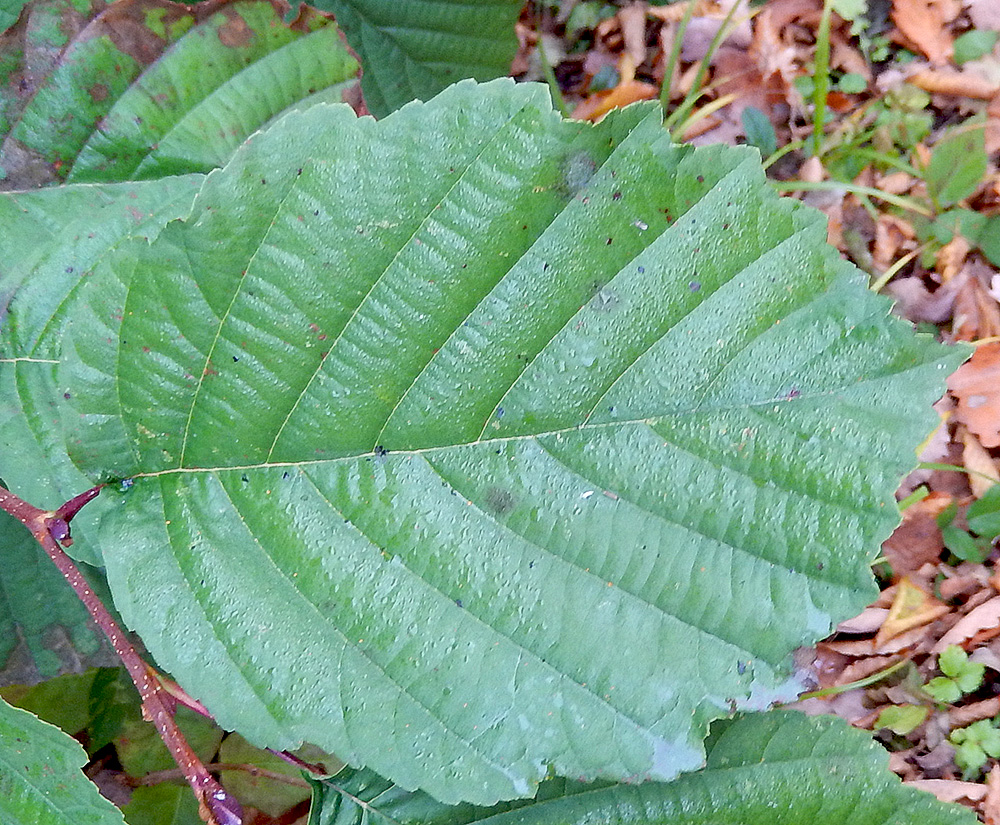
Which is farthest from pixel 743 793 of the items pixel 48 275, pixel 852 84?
pixel 852 84

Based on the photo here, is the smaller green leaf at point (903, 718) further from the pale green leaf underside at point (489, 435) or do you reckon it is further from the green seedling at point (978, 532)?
the pale green leaf underside at point (489, 435)

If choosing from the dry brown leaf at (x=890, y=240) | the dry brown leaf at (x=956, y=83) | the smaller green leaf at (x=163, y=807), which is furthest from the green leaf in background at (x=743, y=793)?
the dry brown leaf at (x=956, y=83)

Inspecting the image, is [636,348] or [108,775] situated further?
[108,775]

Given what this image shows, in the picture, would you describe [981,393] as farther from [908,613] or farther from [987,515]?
[908,613]

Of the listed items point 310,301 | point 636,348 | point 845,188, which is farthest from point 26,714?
point 845,188

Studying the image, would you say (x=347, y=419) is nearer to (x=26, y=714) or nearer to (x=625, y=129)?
(x=625, y=129)

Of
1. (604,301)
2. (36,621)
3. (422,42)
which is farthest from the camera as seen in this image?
(422,42)
